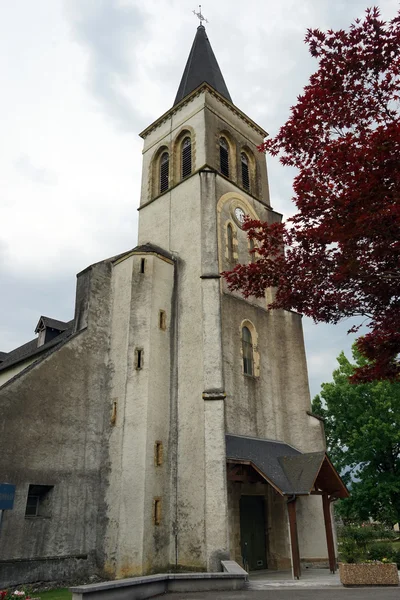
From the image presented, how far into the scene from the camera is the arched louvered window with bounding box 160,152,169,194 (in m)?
24.3

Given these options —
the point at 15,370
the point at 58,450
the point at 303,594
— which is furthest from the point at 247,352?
the point at 15,370

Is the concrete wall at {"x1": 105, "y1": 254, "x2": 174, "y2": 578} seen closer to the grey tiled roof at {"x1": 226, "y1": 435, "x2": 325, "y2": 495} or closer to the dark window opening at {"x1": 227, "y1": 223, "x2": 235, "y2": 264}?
the grey tiled roof at {"x1": 226, "y1": 435, "x2": 325, "y2": 495}

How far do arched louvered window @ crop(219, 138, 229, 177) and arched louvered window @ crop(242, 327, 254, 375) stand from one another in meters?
8.38

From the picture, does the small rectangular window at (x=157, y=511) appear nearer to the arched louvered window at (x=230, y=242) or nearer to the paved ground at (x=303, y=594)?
the paved ground at (x=303, y=594)

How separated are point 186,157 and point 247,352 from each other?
1067cm

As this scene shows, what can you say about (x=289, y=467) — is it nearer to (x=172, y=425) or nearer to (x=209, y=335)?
(x=172, y=425)

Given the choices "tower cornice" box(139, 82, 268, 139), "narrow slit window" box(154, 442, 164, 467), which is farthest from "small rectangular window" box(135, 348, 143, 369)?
"tower cornice" box(139, 82, 268, 139)

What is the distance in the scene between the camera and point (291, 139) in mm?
9555

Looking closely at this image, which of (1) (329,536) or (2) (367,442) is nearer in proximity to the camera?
(1) (329,536)

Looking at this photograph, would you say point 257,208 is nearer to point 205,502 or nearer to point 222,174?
point 222,174

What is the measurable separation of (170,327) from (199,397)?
3360 millimetres

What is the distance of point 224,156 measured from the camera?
78.1 feet

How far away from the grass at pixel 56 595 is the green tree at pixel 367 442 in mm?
16140

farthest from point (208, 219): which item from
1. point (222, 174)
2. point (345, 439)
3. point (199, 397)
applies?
point (345, 439)
